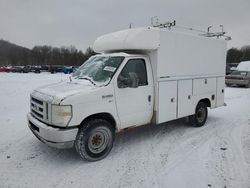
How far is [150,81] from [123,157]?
2.02m

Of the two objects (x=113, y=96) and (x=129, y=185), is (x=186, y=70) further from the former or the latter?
(x=129, y=185)

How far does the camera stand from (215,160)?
491 cm

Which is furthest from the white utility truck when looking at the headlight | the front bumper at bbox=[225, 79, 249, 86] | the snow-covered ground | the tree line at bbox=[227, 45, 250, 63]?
the tree line at bbox=[227, 45, 250, 63]

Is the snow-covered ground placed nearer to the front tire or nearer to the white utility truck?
the front tire

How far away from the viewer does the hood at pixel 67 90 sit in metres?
4.44

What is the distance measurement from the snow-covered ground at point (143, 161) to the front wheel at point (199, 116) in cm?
28

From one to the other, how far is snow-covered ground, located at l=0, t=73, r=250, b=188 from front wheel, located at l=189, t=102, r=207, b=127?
275mm

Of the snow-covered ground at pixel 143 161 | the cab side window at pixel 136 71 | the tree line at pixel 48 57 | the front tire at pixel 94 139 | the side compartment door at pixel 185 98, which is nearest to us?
the snow-covered ground at pixel 143 161

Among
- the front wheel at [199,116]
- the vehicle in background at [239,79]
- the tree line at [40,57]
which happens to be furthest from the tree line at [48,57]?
the front wheel at [199,116]

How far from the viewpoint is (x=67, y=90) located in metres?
4.76

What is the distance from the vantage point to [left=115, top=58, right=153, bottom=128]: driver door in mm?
5219

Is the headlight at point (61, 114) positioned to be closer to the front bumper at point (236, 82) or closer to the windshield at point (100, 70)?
the windshield at point (100, 70)

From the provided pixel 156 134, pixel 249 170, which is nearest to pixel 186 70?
pixel 156 134

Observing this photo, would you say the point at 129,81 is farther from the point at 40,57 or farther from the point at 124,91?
the point at 40,57
